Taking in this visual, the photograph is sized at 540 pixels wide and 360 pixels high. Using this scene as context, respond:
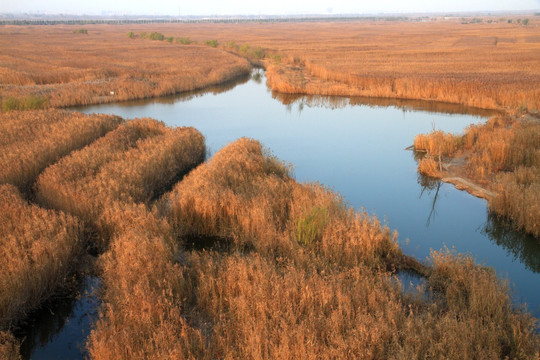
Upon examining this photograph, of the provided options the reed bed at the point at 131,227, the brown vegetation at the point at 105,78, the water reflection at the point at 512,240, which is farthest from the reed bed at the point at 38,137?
the water reflection at the point at 512,240

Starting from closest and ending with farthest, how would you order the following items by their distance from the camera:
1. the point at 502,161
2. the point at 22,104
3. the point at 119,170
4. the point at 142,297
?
1. the point at 142,297
2. the point at 119,170
3. the point at 502,161
4. the point at 22,104

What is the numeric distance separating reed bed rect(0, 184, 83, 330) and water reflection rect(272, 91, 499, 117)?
15334 mm

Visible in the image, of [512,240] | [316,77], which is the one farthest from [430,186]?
[316,77]

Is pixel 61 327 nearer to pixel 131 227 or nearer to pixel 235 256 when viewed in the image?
pixel 131 227

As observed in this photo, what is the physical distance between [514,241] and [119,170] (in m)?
8.37

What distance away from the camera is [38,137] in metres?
12.1

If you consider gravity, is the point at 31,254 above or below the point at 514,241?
above

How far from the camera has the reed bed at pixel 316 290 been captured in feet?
14.6

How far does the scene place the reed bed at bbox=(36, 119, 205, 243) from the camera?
8.17 m

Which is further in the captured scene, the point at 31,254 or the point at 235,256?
the point at 235,256

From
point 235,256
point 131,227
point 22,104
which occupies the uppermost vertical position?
point 22,104

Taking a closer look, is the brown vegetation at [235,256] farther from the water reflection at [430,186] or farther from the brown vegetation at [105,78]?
the brown vegetation at [105,78]

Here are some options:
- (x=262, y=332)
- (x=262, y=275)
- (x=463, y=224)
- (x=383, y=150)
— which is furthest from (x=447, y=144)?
(x=262, y=332)

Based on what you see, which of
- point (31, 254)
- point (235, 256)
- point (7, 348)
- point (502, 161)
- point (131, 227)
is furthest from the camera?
point (502, 161)
